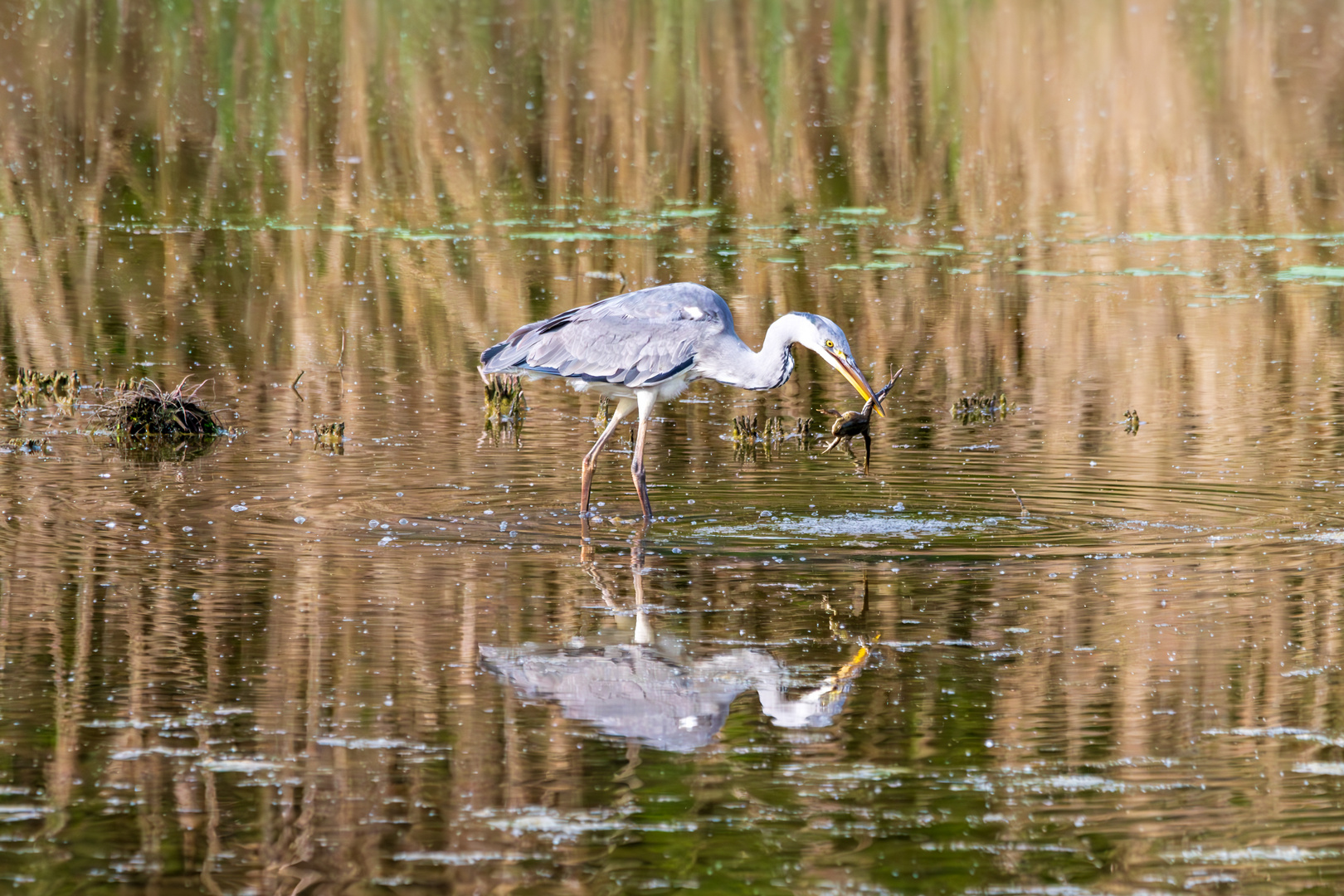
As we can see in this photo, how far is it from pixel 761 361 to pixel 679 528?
110 cm

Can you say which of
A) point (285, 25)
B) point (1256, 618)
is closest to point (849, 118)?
point (285, 25)

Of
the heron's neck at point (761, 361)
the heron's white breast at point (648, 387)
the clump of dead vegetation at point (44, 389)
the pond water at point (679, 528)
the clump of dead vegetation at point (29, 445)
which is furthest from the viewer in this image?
the clump of dead vegetation at point (44, 389)

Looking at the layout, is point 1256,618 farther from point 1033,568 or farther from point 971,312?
point 971,312

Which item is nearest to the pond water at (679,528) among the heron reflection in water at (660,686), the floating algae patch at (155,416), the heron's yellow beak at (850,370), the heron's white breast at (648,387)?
the heron reflection in water at (660,686)

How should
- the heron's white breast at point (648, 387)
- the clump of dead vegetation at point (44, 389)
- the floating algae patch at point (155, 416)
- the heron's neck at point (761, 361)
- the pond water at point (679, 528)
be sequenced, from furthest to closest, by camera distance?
the clump of dead vegetation at point (44, 389)
the floating algae patch at point (155, 416)
the heron's white breast at point (648, 387)
the heron's neck at point (761, 361)
the pond water at point (679, 528)

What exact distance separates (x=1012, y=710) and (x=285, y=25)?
110 feet

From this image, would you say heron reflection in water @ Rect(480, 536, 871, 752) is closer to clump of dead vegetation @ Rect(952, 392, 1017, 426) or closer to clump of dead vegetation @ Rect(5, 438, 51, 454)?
clump of dead vegetation @ Rect(5, 438, 51, 454)

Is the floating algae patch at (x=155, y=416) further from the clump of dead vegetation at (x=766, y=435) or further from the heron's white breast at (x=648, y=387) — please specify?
the clump of dead vegetation at (x=766, y=435)

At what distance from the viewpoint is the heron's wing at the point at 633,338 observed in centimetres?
1106

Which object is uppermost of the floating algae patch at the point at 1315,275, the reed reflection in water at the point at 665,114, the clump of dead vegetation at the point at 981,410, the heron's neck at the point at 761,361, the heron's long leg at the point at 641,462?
the reed reflection in water at the point at 665,114

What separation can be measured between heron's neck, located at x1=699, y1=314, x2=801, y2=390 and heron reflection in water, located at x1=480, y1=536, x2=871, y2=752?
9.15 feet

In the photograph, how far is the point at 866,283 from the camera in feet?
61.4

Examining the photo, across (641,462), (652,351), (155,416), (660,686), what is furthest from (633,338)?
(660,686)

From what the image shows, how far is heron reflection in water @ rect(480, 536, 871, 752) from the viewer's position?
283 inches
